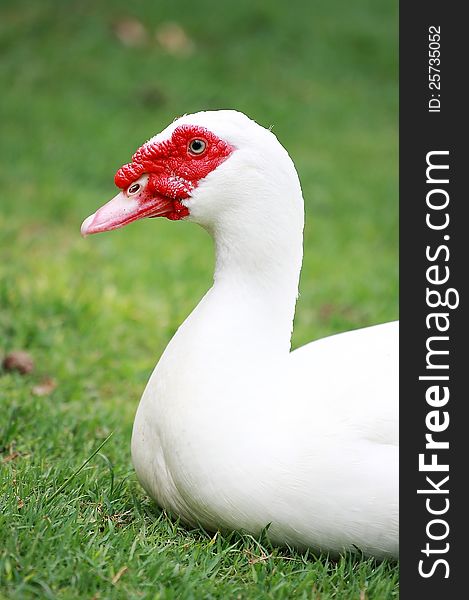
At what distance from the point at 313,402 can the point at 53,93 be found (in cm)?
700

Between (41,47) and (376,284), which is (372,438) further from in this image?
(41,47)

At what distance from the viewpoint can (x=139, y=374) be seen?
4238 mm

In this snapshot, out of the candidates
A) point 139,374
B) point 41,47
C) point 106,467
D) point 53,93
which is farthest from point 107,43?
point 106,467

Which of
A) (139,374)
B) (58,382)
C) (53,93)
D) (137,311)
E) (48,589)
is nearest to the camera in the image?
(48,589)

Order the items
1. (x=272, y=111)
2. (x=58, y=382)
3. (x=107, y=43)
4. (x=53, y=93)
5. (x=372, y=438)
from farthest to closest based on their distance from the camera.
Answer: (x=107, y=43), (x=272, y=111), (x=53, y=93), (x=58, y=382), (x=372, y=438)

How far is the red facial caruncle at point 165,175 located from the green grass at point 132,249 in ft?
2.62

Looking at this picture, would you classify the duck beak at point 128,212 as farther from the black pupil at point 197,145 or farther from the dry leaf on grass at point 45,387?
the dry leaf on grass at point 45,387

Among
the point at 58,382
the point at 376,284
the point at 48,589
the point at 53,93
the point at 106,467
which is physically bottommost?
the point at 48,589

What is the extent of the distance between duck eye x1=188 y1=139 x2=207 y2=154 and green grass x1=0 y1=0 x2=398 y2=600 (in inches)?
39.8

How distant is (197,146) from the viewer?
2.63m

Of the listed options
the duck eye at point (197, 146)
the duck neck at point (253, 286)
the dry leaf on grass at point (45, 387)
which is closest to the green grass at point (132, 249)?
the dry leaf on grass at point (45, 387)

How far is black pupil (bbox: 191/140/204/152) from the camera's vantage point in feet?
8.61

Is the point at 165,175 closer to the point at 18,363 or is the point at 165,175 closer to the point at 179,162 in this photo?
the point at 179,162

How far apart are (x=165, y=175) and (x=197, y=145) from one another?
0.13 meters
